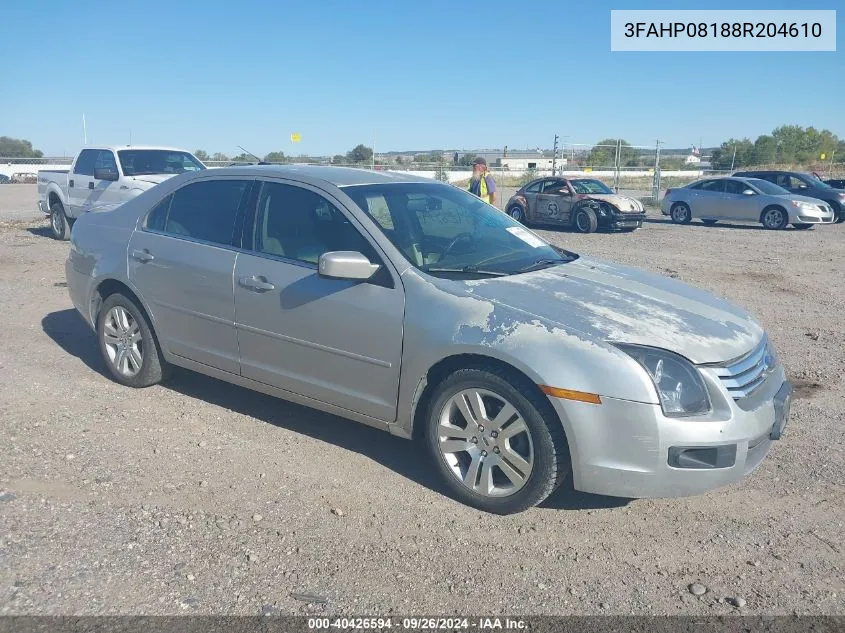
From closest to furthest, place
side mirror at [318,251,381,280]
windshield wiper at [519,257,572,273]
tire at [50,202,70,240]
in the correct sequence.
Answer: side mirror at [318,251,381,280]
windshield wiper at [519,257,572,273]
tire at [50,202,70,240]

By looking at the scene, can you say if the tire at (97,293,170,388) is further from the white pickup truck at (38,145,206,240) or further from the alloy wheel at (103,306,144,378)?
the white pickup truck at (38,145,206,240)

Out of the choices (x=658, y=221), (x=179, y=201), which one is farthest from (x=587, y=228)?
(x=179, y=201)

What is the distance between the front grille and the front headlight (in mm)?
148

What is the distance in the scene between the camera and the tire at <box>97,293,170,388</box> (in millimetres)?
5414

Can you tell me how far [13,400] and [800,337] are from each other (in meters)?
6.91

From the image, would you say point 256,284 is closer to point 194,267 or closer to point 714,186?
point 194,267

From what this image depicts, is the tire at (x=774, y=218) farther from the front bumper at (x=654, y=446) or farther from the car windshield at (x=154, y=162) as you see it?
the front bumper at (x=654, y=446)

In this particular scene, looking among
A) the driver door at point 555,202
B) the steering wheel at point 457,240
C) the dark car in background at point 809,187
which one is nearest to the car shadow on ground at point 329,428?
the steering wheel at point 457,240

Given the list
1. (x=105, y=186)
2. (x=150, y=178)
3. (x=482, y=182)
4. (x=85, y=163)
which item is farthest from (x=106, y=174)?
(x=482, y=182)

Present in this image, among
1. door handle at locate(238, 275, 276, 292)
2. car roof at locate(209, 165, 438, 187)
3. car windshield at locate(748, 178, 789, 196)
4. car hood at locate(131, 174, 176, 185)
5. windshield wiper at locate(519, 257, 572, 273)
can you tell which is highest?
car hood at locate(131, 174, 176, 185)

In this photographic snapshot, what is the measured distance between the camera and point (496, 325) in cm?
370

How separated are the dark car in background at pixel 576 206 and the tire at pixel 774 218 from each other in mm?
3931

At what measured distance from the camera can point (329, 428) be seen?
4.95 meters

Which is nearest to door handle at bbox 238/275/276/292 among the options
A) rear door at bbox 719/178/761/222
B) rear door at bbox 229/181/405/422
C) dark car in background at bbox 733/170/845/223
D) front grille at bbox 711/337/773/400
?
rear door at bbox 229/181/405/422
